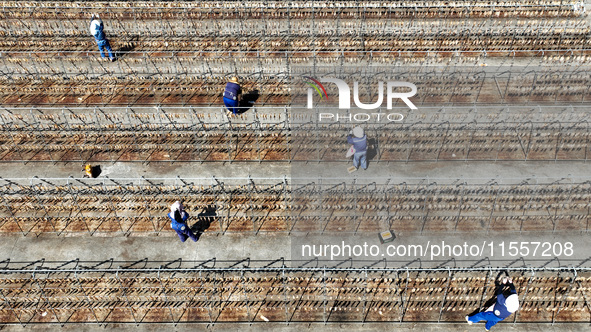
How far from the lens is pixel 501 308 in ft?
61.5

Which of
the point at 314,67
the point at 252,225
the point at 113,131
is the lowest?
the point at 252,225

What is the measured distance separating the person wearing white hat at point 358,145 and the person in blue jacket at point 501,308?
7711mm

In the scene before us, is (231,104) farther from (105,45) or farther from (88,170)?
(105,45)

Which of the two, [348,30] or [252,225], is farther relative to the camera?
[348,30]

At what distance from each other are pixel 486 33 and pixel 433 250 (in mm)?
15927

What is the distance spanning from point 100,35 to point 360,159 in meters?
15.4

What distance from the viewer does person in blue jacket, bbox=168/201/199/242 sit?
2086 centimetres

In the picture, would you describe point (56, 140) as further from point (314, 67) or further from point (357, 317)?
point (357, 317)

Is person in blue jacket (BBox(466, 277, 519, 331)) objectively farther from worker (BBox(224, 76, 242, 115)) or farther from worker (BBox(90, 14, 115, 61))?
worker (BBox(90, 14, 115, 61))

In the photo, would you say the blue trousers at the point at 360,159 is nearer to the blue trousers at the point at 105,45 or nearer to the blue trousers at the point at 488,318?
the blue trousers at the point at 488,318

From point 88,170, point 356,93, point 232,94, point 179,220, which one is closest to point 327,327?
point 179,220

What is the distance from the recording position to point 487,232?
73.2 feet

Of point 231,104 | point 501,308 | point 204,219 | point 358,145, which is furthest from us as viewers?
point 231,104

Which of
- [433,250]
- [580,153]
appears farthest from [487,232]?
[580,153]
